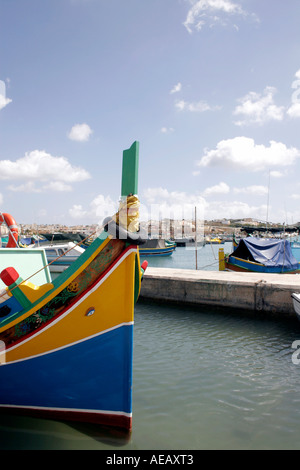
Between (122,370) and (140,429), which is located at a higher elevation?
(122,370)

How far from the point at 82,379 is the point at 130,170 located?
8.83ft

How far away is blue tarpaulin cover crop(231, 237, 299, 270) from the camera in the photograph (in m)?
17.2

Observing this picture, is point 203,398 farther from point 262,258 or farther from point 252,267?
point 262,258

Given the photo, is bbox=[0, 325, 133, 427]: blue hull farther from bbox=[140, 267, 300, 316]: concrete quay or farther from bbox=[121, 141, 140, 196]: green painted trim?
bbox=[140, 267, 300, 316]: concrete quay

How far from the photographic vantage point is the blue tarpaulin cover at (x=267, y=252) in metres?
17.2

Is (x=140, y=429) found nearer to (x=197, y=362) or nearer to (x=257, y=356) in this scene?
(x=197, y=362)

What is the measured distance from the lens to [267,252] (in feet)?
58.2

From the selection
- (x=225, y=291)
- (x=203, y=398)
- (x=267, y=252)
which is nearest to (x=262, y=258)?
(x=267, y=252)

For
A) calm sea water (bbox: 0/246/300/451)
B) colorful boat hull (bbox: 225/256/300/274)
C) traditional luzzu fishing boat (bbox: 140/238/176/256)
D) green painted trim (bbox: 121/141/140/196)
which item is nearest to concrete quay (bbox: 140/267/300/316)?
calm sea water (bbox: 0/246/300/451)

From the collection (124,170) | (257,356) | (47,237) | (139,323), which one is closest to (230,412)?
(257,356)

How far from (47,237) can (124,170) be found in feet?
148

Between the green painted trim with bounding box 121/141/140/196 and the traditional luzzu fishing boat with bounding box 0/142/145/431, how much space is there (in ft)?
0.04
